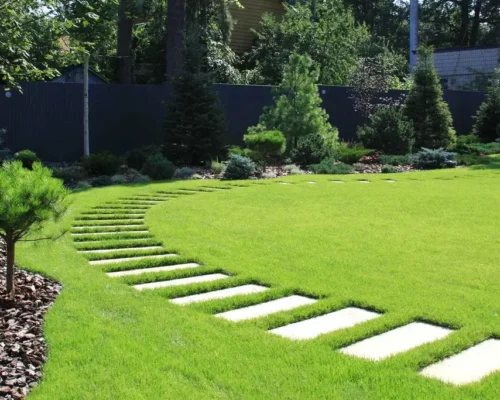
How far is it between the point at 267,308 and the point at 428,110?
50.1ft

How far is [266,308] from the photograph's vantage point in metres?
4.21

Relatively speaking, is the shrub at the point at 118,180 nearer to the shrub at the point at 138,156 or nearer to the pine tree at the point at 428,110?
the shrub at the point at 138,156

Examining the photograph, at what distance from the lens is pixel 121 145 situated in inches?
627

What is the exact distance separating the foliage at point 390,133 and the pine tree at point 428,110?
1543 mm

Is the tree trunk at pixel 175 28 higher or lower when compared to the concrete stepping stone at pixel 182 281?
higher

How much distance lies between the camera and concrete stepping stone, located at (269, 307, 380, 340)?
3719 mm

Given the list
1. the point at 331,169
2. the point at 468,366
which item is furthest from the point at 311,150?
the point at 468,366

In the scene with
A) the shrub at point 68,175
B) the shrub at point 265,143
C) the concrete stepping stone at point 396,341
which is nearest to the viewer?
→ the concrete stepping stone at point 396,341

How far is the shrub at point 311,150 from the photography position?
14.6m

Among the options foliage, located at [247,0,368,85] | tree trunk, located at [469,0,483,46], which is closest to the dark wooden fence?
foliage, located at [247,0,368,85]

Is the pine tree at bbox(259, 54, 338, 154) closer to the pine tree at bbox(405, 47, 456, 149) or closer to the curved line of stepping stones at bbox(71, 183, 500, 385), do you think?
the pine tree at bbox(405, 47, 456, 149)

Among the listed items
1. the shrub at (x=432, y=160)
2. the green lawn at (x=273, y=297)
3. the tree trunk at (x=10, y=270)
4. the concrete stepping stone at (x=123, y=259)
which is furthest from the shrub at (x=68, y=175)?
the shrub at (x=432, y=160)

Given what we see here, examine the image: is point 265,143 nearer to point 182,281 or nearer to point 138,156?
point 138,156

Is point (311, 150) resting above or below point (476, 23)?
below
